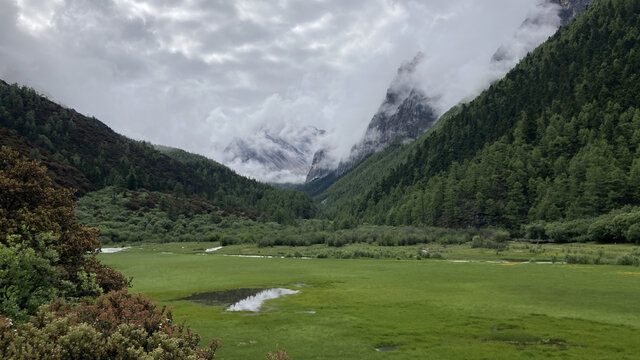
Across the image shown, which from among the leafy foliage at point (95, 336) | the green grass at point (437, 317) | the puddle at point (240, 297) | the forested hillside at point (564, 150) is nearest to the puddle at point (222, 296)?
the puddle at point (240, 297)

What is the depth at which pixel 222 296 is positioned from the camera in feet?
140

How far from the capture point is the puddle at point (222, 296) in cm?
3909

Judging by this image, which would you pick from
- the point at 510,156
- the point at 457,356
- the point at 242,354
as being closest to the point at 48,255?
the point at 242,354

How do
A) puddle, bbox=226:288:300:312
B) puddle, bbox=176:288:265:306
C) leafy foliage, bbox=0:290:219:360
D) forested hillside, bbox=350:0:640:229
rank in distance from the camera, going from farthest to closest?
forested hillside, bbox=350:0:640:229 → puddle, bbox=176:288:265:306 → puddle, bbox=226:288:300:312 → leafy foliage, bbox=0:290:219:360

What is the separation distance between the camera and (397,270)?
6184cm

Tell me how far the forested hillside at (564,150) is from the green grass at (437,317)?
3379 inches

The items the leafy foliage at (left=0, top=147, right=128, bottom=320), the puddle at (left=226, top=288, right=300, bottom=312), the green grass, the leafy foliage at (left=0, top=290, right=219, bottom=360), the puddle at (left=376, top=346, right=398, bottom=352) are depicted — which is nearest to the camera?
the leafy foliage at (left=0, top=290, right=219, bottom=360)

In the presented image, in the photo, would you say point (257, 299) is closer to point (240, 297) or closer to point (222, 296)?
point (240, 297)

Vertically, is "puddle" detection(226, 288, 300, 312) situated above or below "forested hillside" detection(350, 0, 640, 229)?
below

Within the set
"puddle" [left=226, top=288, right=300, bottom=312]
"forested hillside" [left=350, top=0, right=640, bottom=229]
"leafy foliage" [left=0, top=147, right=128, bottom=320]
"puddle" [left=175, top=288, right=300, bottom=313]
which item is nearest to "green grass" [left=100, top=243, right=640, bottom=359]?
"puddle" [left=226, top=288, right=300, bottom=312]

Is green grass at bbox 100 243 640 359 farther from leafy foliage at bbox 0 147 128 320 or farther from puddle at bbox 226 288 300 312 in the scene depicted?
leafy foliage at bbox 0 147 128 320

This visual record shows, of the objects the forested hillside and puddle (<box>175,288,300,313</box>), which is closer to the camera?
puddle (<box>175,288,300,313</box>)

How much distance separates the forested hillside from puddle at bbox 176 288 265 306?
111461 millimetres

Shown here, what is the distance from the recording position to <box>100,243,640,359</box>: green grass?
22266mm
